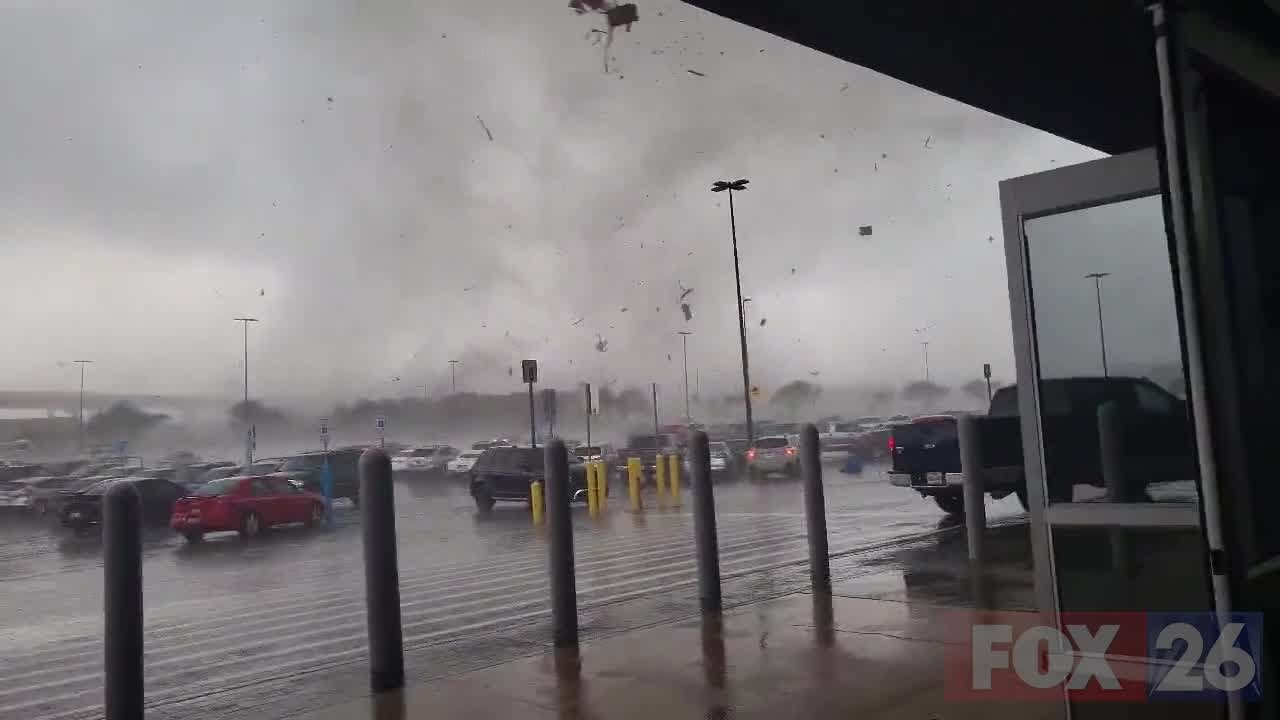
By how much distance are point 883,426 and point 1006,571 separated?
37169 millimetres

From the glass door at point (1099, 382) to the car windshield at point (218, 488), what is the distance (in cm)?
1866

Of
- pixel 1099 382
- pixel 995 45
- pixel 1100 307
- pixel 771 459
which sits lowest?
pixel 771 459

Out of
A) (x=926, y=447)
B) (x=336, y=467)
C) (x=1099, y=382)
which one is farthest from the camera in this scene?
(x=336, y=467)

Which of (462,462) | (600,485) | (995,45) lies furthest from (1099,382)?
(462,462)

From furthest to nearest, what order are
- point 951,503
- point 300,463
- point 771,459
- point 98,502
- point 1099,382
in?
point 771,459
point 300,463
point 98,502
point 951,503
point 1099,382

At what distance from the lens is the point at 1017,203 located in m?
4.73

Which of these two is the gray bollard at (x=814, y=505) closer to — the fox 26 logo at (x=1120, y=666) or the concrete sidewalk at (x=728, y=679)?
the concrete sidewalk at (x=728, y=679)

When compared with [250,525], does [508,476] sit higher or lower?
higher

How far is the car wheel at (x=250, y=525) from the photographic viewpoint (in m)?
20.3

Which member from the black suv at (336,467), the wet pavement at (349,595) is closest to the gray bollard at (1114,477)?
the wet pavement at (349,595)

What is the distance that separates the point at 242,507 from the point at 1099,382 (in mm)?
18814

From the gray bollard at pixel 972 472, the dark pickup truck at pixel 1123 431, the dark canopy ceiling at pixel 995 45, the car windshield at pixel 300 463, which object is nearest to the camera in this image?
the dark pickup truck at pixel 1123 431

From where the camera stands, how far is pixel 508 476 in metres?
23.6

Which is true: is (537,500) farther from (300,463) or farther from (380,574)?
(380,574)
